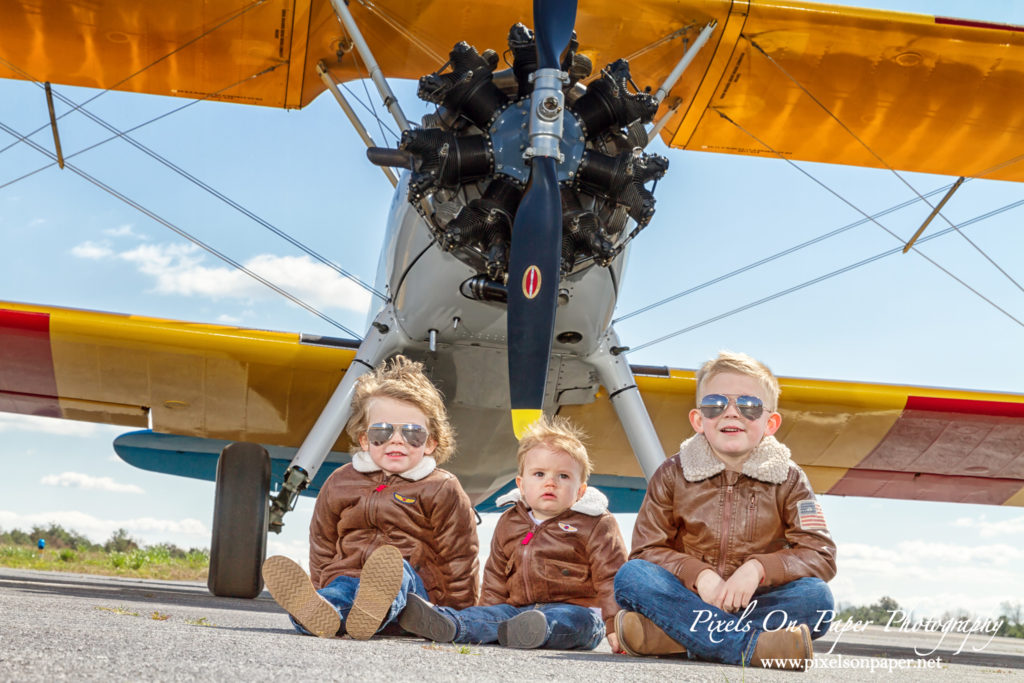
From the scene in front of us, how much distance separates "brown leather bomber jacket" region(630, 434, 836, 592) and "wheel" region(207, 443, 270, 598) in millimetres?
3674

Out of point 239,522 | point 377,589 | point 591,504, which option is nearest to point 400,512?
point 377,589

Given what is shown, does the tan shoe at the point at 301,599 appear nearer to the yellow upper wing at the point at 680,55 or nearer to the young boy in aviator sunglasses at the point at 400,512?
the young boy in aviator sunglasses at the point at 400,512

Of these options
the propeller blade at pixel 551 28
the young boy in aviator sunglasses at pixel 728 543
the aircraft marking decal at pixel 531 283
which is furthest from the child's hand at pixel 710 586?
the propeller blade at pixel 551 28

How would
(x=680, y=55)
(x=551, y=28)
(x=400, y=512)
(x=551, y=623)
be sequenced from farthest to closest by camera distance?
(x=680, y=55) < (x=551, y=28) < (x=400, y=512) < (x=551, y=623)

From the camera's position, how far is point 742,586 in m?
2.23

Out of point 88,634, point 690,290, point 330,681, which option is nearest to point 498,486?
point 690,290

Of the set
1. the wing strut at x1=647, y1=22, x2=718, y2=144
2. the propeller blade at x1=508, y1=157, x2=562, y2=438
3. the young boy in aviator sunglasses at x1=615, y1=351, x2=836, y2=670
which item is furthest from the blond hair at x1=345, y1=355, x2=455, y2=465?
the wing strut at x1=647, y1=22, x2=718, y2=144

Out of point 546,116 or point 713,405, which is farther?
point 546,116

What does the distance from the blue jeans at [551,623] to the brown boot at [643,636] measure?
0.26 meters

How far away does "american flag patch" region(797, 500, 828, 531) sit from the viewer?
7.80ft

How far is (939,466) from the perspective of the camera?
27.3 feet

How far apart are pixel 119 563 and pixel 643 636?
16.3m

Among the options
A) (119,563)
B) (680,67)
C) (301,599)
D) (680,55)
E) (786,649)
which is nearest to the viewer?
(786,649)

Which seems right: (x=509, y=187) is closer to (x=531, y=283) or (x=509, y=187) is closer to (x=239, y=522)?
(x=531, y=283)
